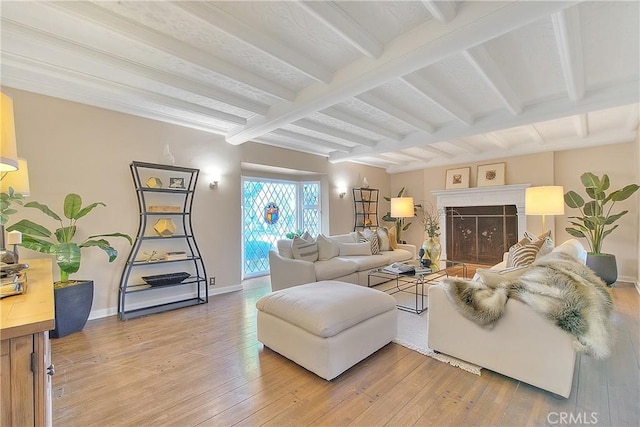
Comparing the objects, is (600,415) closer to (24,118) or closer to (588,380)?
(588,380)

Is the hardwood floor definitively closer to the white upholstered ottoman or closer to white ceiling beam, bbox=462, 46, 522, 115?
the white upholstered ottoman

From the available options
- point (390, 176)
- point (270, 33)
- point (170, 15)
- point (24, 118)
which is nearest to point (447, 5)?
point (270, 33)

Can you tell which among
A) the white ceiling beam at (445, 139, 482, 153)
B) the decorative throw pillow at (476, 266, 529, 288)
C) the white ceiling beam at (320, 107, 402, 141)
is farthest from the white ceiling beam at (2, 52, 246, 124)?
the white ceiling beam at (445, 139, 482, 153)

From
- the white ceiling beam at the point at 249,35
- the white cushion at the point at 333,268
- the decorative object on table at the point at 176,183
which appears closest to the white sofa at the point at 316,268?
the white cushion at the point at 333,268

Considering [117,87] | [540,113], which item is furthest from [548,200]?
[117,87]

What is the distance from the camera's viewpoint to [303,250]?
4.00 m

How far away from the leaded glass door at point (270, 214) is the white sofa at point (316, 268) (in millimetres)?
1509

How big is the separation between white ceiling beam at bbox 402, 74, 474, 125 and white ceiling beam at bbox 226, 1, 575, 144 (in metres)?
0.45

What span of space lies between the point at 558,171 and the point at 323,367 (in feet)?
19.1

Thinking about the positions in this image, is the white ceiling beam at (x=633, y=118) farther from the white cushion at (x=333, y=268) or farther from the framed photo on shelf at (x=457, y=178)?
the white cushion at (x=333, y=268)

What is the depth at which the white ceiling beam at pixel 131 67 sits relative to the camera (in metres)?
2.00

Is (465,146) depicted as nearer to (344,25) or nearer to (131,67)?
(344,25)

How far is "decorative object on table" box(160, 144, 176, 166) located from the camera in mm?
3529

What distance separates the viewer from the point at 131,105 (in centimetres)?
325
